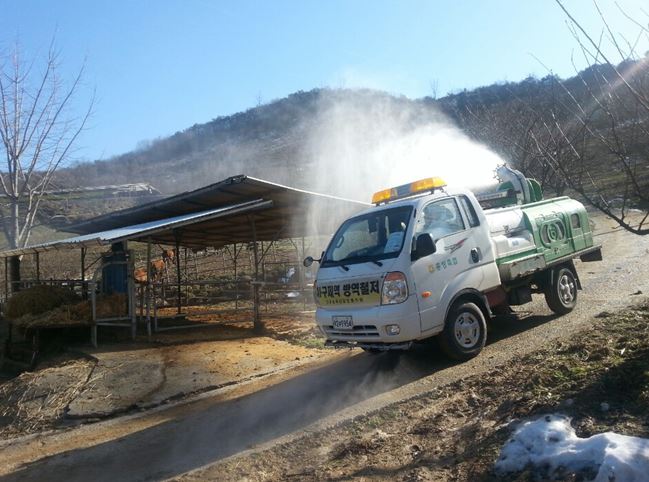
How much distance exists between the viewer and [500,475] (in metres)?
3.42

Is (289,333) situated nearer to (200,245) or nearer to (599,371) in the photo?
(599,371)

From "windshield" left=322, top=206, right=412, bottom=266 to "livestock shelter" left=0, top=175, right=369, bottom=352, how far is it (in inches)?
134

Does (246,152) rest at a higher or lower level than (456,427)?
higher

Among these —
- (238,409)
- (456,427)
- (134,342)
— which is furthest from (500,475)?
(134,342)

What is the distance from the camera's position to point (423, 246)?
6.34 m

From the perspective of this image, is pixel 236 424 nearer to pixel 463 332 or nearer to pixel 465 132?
pixel 463 332

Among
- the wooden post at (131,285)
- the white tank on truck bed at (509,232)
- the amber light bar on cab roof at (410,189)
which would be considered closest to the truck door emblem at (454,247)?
the white tank on truck bed at (509,232)

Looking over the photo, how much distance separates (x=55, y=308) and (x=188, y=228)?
420 centimetres

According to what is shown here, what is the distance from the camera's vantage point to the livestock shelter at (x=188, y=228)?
1038cm

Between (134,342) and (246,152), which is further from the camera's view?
(246,152)

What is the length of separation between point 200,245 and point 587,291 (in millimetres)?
12617

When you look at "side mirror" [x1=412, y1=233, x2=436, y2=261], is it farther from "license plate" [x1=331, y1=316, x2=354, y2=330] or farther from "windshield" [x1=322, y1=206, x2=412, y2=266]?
"license plate" [x1=331, y1=316, x2=354, y2=330]

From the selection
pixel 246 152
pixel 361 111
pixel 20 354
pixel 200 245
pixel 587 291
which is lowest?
pixel 20 354

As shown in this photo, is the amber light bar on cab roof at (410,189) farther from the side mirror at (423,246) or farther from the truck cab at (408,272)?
the side mirror at (423,246)
